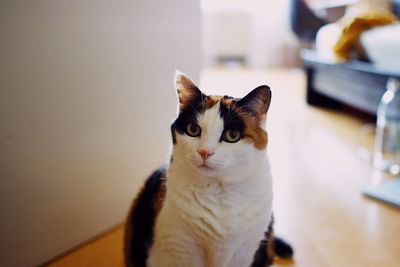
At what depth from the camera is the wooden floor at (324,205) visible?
1083 mm

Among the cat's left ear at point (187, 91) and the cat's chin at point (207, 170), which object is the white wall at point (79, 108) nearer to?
the cat's left ear at point (187, 91)

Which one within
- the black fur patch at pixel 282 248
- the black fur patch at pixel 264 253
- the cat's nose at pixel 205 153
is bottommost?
the black fur patch at pixel 282 248

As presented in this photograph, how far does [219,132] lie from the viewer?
65 centimetres

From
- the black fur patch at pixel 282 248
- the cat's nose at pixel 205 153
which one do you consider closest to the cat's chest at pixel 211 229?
the cat's nose at pixel 205 153

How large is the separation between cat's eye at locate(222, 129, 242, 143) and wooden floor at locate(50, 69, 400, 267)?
323 millimetres

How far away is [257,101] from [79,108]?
53 centimetres

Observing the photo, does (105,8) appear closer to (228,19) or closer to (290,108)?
(290,108)

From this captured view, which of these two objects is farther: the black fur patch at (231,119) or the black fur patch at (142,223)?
the black fur patch at (142,223)

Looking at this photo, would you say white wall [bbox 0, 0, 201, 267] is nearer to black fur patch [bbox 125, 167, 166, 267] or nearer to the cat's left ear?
black fur patch [bbox 125, 167, 166, 267]

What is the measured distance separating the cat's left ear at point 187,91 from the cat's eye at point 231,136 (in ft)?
0.27

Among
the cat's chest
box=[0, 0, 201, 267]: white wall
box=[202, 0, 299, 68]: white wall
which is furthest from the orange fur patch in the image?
box=[202, 0, 299, 68]: white wall

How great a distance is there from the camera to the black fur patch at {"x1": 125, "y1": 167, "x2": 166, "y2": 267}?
0.82 m

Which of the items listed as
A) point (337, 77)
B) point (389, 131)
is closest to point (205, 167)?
point (389, 131)

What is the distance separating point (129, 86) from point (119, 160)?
22 cm
